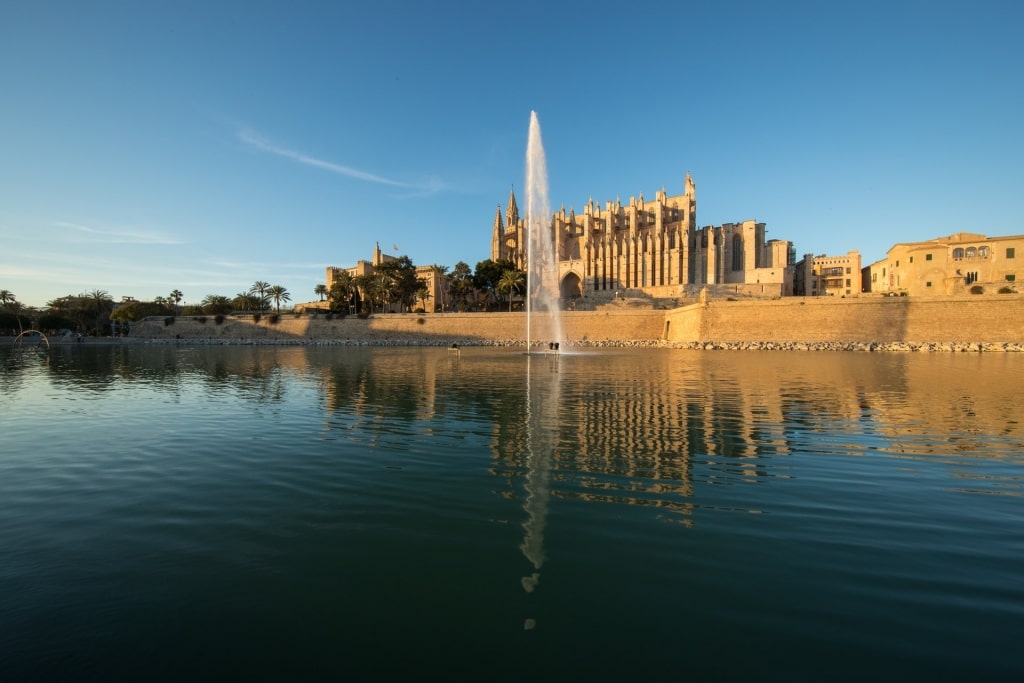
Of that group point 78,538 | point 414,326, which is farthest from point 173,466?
point 414,326

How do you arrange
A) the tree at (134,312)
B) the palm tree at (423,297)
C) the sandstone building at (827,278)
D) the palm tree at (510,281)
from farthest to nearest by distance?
the palm tree at (423,297)
the tree at (134,312)
the sandstone building at (827,278)
the palm tree at (510,281)

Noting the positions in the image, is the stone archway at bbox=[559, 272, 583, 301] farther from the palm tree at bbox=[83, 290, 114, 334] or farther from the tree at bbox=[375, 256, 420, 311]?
the palm tree at bbox=[83, 290, 114, 334]

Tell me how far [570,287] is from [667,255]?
54.1 ft

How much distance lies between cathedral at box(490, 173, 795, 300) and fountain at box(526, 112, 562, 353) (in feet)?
19.6

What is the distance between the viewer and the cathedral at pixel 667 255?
240ft

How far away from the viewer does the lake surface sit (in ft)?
10.7

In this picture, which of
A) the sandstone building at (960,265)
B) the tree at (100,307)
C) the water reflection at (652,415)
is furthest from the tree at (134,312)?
the sandstone building at (960,265)

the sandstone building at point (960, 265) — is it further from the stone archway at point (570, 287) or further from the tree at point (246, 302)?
the tree at point (246, 302)

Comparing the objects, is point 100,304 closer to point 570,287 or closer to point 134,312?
point 134,312

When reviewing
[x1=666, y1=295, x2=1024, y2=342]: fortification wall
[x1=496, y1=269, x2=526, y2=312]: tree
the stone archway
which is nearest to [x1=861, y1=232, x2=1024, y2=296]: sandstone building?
[x1=666, y1=295, x2=1024, y2=342]: fortification wall

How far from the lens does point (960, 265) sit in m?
53.1

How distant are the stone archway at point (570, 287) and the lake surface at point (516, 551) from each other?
240ft

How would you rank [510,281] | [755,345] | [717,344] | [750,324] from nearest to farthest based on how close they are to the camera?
[755,345]
[717,344]
[750,324]
[510,281]

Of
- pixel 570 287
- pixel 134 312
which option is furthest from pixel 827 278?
pixel 134 312
